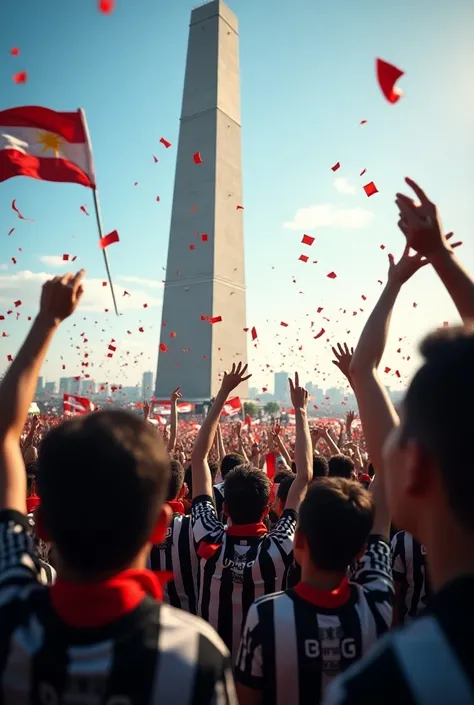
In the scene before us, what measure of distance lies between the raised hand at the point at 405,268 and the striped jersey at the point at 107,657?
1.57 meters

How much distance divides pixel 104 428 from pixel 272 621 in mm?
964

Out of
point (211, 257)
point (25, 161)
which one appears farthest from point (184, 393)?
point (25, 161)

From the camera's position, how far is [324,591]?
1.67 metres

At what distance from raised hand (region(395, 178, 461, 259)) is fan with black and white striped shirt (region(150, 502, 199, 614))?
Answer: 6.82 feet

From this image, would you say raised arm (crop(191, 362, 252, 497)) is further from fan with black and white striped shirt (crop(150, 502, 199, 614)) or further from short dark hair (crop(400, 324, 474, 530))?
short dark hair (crop(400, 324, 474, 530))

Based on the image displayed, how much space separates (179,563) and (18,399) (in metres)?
1.97

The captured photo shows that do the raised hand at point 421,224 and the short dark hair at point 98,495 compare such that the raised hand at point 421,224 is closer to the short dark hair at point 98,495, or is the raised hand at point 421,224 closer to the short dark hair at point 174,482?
the short dark hair at point 98,495

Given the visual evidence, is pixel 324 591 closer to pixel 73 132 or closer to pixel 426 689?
pixel 426 689

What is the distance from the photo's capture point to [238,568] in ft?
8.05

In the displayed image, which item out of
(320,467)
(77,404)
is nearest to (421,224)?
(320,467)

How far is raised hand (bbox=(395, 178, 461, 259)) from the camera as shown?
1761mm

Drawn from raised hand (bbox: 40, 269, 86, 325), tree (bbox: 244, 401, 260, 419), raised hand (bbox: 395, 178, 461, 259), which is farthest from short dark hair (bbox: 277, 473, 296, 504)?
tree (bbox: 244, 401, 260, 419)

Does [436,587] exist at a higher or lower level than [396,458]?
lower

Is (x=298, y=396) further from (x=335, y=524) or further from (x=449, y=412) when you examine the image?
(x=449, y=412)
